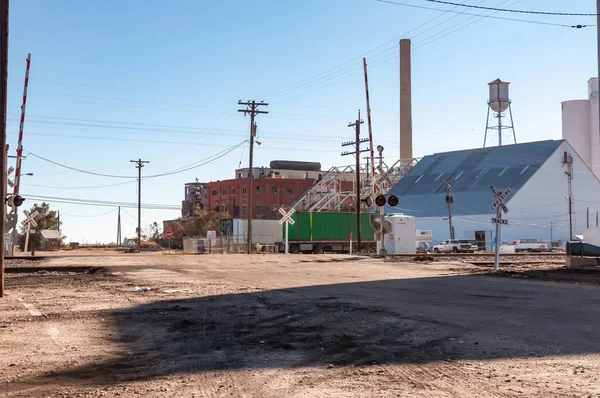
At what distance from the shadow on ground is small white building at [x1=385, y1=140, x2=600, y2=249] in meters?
54.2

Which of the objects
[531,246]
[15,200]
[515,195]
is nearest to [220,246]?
[531,246]

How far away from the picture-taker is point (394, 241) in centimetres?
4312

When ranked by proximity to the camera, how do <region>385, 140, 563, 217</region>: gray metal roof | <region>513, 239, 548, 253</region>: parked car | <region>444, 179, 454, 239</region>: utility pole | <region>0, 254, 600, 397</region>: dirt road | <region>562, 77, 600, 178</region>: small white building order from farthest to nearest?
1. <region>562, 77, 600, 178</region>: small white building
2. <region>385, 140, 563, 217</region>: gray metal roof
3. <region>444, 179, 454, 239</region>: utility pole
4. <region>513, 239, 548, 253</region>: parked car
5. <region>0, 254, 600, 397</region>: dirt road

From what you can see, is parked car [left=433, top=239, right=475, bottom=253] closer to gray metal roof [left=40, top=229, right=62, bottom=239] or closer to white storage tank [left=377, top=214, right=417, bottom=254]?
white storage tank [left=377, top=214, right=417, bottom=254]

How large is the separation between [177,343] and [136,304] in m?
4.55

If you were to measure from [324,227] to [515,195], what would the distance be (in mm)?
21829

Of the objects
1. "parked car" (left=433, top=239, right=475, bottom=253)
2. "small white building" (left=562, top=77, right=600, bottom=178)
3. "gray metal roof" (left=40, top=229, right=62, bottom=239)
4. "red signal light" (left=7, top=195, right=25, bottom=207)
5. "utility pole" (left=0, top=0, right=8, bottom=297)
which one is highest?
"small white building" (left=562, top=77, right=600, bottom=178)

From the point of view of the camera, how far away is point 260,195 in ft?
336

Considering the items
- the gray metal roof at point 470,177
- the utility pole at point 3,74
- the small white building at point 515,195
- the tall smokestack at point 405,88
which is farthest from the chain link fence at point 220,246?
the utility pole at point 3,74

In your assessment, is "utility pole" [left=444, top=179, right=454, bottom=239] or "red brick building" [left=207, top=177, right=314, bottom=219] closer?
"utility pole" [left=444, top=179, right=454, bottom=239]

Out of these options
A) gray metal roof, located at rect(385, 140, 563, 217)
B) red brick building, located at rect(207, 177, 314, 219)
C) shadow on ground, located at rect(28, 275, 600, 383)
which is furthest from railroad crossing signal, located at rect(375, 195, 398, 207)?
red brick building, located at rect(207, 177, 314, 219)

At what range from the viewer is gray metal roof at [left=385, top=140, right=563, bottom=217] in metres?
70.8

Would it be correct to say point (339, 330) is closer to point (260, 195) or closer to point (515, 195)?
point (515, 195)

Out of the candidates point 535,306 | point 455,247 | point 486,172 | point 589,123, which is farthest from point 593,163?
point 535,306
